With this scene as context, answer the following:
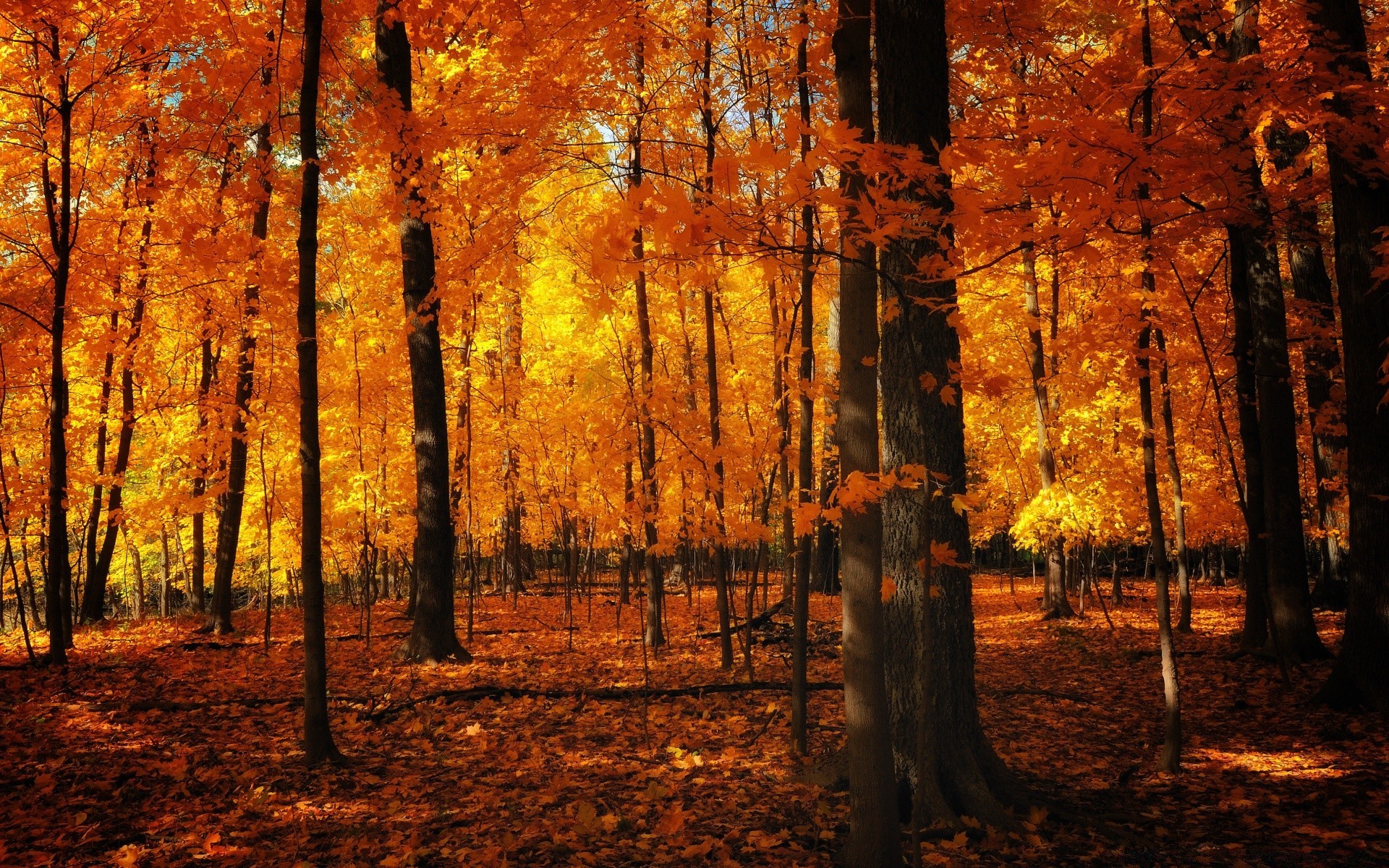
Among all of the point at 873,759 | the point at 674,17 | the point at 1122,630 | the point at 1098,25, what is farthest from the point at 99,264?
the point at 1122,630

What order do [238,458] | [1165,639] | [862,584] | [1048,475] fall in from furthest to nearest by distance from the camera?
[1048,475] → [238,458] → [1165,639] → [862,584]

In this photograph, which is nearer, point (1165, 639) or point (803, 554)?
point (803, 554)

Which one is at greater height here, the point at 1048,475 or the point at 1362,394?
the point at 1362,394

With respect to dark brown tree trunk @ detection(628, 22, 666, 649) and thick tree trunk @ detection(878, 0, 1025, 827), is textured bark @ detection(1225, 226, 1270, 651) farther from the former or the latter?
dark brown tree trunk @ detection(628, 22, 666, 649)

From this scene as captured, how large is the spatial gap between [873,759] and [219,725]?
17.2 ft

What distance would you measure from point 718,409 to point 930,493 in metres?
4.70

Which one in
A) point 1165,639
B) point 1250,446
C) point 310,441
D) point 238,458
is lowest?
point 1165,639

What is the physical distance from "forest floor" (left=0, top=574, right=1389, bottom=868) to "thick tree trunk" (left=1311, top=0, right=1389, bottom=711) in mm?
558

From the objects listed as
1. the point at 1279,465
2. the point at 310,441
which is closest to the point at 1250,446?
the point at 1279,465

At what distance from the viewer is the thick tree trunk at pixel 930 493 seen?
465cm

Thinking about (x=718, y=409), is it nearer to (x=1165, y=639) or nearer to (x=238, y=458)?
(x=1165, y=639)

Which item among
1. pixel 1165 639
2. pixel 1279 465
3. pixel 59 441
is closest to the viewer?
pixel 1165 639

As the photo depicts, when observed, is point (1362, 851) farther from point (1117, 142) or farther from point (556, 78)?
point (556, 78)

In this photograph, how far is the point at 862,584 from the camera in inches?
136
